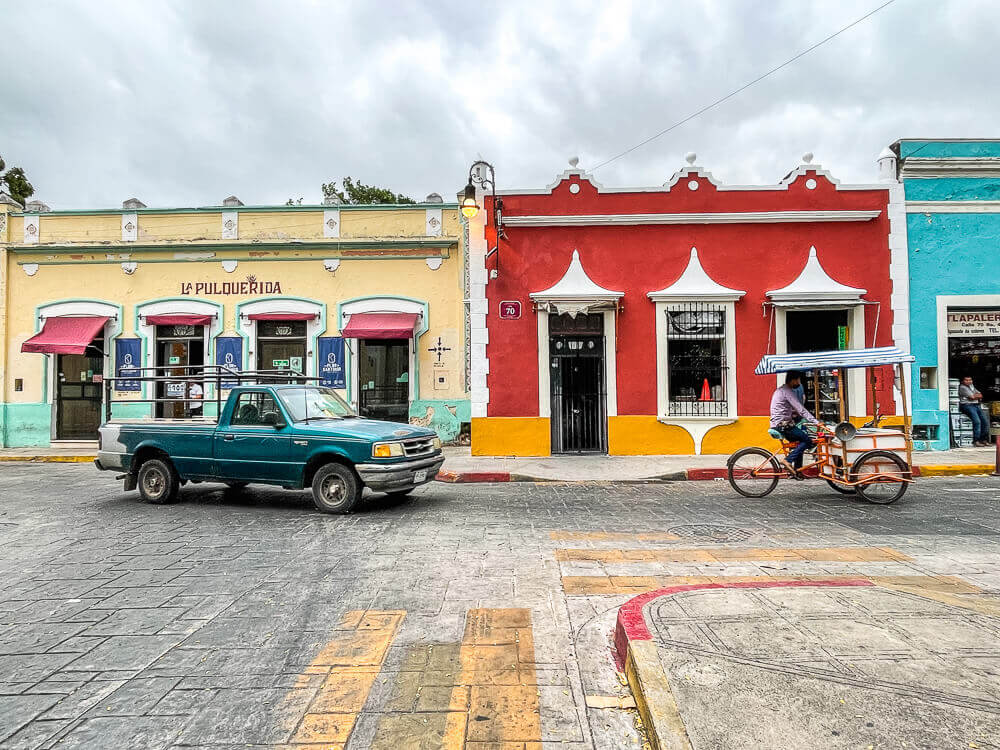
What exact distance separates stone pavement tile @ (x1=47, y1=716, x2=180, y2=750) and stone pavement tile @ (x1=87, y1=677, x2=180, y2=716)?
2.4 inches

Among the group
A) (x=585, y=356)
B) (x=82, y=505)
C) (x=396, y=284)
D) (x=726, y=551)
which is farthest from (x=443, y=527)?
(x=396, y=284)

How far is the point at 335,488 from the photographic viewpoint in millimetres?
7891

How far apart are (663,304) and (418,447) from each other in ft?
24.3

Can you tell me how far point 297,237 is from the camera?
15961 mm

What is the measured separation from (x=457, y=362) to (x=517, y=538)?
9563mm

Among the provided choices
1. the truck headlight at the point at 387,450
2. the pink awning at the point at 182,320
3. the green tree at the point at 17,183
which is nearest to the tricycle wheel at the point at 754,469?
the truck headlight at the point at 387,450

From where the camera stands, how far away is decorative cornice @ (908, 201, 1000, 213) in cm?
1355

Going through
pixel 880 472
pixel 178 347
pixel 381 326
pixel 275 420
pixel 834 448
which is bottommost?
pixel 880 472

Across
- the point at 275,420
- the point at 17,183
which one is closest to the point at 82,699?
the point at 275,420

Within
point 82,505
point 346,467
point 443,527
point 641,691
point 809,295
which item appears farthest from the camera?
point 809,295

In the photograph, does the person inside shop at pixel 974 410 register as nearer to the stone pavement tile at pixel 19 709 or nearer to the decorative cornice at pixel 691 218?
the decorative cornice at pixel 691 218

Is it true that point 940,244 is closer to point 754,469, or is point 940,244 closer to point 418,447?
point 754,469

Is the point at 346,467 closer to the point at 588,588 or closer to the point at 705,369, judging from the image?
the point at 588,588

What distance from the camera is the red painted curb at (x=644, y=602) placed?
3481 mm
